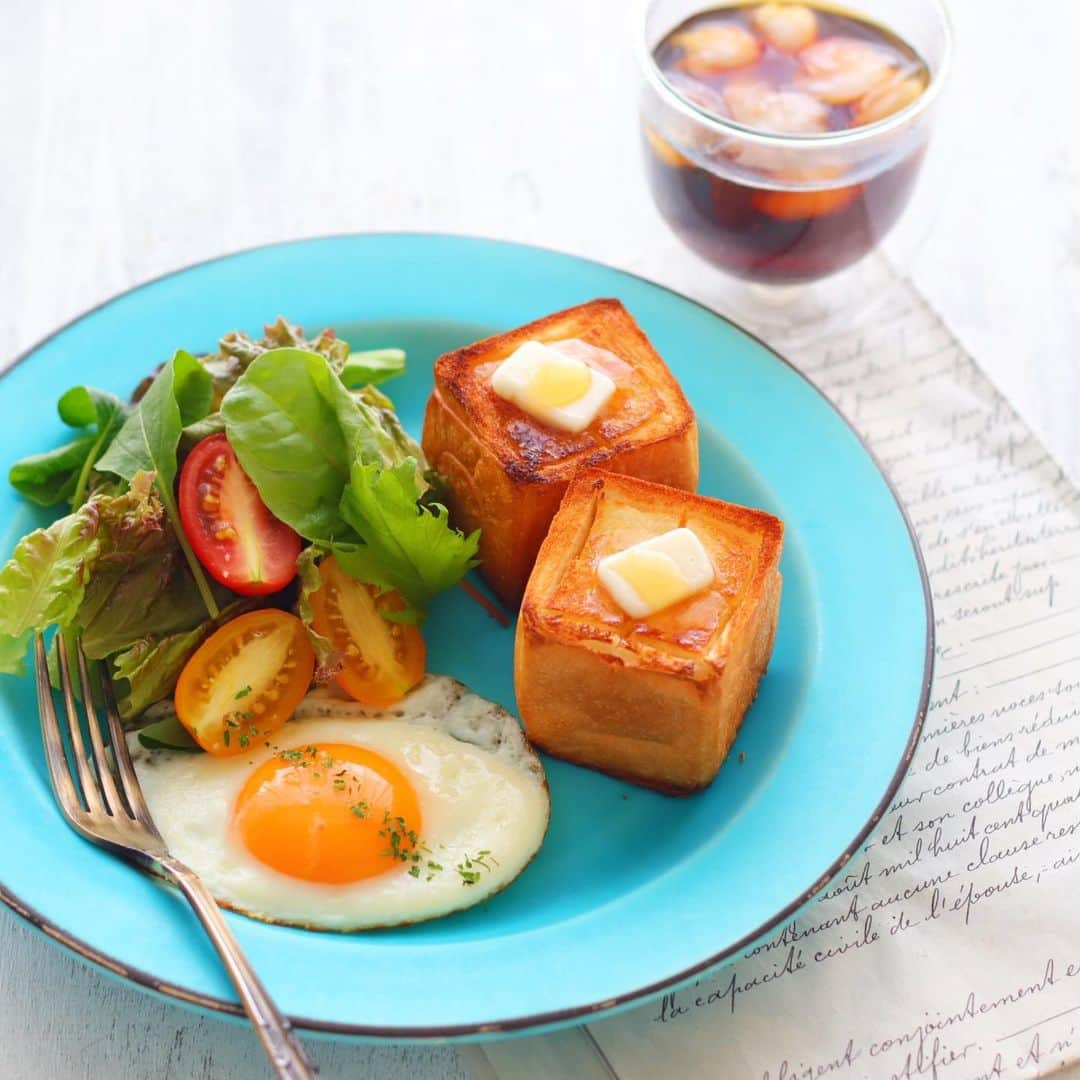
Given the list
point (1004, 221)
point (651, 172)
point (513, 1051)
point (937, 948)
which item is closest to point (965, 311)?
point (1004, 221)

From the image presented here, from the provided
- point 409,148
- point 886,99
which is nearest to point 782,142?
point 886,99

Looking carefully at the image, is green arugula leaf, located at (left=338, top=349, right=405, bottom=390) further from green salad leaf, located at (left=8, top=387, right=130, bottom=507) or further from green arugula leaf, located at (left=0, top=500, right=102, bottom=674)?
green arugula leaf, located at (left=0, top=500, right=102, bottom=674)

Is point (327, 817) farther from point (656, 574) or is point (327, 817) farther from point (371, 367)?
point (371, 367)

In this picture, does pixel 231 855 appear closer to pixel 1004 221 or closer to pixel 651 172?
pixel 651 172

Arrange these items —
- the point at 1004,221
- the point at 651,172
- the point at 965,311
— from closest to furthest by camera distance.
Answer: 1. the point at 651,172
2. the point at 965,311
3. the point at 1004,221

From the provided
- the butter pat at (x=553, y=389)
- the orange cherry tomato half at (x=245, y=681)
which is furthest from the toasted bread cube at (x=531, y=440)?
the orange cherry tomato half at (x=245, y=681)

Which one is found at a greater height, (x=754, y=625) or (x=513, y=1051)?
(x=754, y=625)

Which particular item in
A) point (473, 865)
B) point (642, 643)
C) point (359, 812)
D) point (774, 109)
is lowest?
point (473, 865)

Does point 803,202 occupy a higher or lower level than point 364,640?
higher
